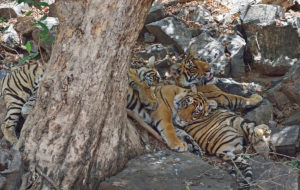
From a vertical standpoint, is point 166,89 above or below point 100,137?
above

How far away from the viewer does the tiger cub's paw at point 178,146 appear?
4.43 meters

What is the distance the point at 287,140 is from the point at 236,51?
2848 mm

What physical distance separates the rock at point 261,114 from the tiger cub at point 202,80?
0.26 meters

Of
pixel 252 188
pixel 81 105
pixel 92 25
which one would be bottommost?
pixel 252 188

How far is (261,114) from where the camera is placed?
5.44 m

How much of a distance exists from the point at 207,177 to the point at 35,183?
1620 millimetres

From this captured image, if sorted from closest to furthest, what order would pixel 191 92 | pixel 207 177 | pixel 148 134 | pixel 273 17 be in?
pixel 207 177, pixel 148 134, pixel 191 92, pixel 273 17

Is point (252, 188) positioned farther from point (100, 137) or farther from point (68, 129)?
point (68, 129)

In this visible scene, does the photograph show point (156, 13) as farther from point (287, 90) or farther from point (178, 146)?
point (178, 146)

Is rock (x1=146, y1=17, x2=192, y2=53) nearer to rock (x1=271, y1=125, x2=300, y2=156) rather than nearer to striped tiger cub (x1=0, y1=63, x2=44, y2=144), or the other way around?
striped tiger cub (x1=0, y1=63, x2=44, y2=144)

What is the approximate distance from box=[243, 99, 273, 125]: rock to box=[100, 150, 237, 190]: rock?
1560mm

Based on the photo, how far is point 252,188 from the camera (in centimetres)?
377

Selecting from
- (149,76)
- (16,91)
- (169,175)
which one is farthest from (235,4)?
(169,175)

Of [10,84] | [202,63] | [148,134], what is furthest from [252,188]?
[10,84]
